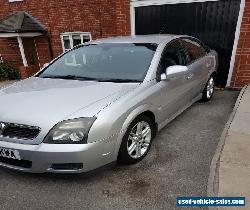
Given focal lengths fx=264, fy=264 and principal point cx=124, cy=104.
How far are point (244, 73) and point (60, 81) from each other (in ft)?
16.3

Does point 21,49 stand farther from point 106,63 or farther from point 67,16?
point 106,63

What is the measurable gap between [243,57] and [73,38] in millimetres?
5968

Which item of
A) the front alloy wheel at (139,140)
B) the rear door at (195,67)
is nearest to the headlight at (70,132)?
the front alloy wheel at (139,140)

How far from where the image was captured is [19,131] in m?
2.95

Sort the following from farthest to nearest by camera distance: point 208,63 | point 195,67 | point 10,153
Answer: point 208,63, point 195,67, point 10,153

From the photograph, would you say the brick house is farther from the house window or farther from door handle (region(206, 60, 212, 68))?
door handle (region(206, 60, 212, 68))

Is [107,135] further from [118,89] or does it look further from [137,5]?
[137,5]

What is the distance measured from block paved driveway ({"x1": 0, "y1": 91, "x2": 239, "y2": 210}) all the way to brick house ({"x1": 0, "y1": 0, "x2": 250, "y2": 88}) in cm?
364

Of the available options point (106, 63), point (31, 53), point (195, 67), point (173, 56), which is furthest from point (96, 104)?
point (31, 53)

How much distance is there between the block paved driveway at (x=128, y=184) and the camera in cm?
294

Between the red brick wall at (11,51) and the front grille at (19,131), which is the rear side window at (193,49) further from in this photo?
the red brick wall at (11,51)

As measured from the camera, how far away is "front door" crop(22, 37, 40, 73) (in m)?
10.7

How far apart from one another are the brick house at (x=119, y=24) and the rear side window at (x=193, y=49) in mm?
1557

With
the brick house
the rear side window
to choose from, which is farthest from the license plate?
the brick house
